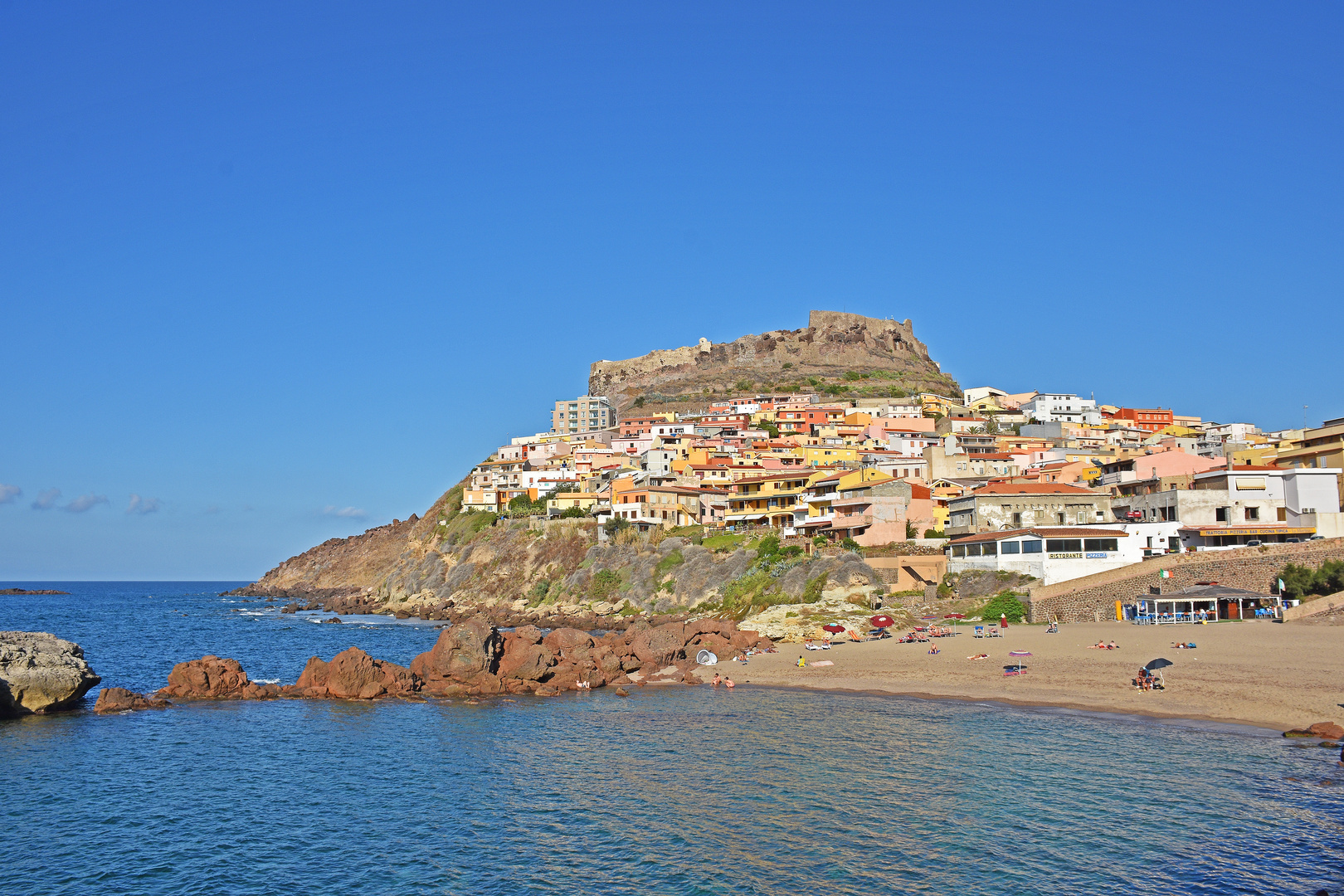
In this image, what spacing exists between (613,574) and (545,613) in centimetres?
577

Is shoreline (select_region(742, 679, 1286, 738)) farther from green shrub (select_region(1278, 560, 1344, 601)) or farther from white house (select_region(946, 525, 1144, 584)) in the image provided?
green shrub (select_region(1278, 560, 1344, 601))

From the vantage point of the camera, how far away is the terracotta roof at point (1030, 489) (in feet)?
197

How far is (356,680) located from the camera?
37.2m

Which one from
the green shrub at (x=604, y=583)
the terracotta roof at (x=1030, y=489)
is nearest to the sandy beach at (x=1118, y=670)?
the terracotta roof at (x=1030, y=489)

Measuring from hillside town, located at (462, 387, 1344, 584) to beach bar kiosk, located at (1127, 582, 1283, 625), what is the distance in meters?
4.89


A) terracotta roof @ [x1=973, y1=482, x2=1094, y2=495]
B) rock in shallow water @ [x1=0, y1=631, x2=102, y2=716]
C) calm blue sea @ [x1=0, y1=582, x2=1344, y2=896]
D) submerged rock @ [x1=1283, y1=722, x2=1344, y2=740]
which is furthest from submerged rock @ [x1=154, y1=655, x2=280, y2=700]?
terracotta roof @ [x1=973, y1=482, x2=1094, y2=495]

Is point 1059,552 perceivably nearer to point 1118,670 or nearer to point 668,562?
point 1118,670

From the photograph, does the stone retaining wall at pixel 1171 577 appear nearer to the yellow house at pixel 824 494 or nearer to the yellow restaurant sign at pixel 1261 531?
the yellow restaurant sign at pixel 1261 531

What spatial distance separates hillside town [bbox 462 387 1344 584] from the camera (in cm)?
5209

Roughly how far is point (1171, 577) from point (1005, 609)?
7.45 m

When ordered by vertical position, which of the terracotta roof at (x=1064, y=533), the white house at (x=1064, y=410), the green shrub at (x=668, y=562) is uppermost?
the white house at (x=1064, y=410)

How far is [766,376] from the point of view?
156m

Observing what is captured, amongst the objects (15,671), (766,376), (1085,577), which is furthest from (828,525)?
(766,376)

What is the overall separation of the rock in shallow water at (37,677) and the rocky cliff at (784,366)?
4429 inches
